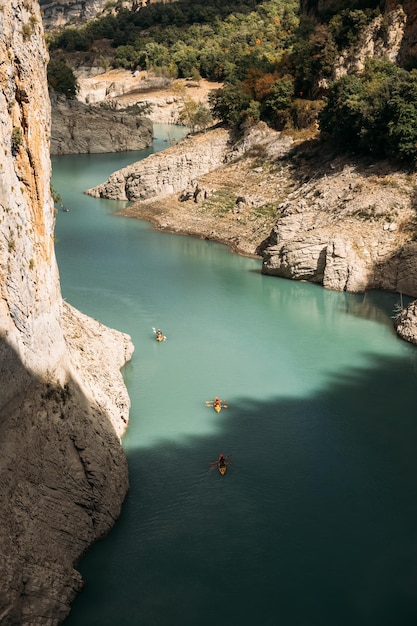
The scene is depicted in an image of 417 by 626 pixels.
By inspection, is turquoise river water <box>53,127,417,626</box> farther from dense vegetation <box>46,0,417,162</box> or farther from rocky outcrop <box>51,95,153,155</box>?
rocky outcrop <box>51,95,153,155</box>

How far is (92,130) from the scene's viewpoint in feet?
303

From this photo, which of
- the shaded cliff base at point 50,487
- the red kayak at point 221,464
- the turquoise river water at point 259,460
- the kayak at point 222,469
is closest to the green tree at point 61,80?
the turquoise river water at point 259,460

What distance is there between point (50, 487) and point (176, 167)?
44.7m

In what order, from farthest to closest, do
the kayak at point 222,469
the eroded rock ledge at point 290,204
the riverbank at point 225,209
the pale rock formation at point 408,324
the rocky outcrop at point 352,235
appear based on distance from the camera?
the riverbank at point 225,209
the eroded rock ledge at point 290,204
the rocky outcrop at point 352,235
the pale rock formation at point 408,324
the kayak at point 222,469

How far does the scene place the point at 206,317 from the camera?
37906 mm

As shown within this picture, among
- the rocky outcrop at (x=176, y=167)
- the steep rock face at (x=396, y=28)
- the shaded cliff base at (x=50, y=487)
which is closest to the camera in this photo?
the shaded cliff base at (x=50, y=487)

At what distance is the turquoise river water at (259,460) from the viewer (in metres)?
19.1

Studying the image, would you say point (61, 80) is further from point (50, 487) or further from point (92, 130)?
point (50, 487)

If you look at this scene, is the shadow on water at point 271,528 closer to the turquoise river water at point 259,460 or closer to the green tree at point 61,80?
the turquoise river water at point 259,460

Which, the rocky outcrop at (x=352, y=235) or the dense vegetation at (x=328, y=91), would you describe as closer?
the rocky outcrop at (x=352, y=235)

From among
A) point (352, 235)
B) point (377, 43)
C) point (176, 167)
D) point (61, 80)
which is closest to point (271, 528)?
point (352, 235)

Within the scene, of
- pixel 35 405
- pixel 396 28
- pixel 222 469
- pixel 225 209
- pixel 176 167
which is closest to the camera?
pixel 35 405

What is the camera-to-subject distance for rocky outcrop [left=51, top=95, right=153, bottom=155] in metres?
90.8

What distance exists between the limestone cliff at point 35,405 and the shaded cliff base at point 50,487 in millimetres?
27
